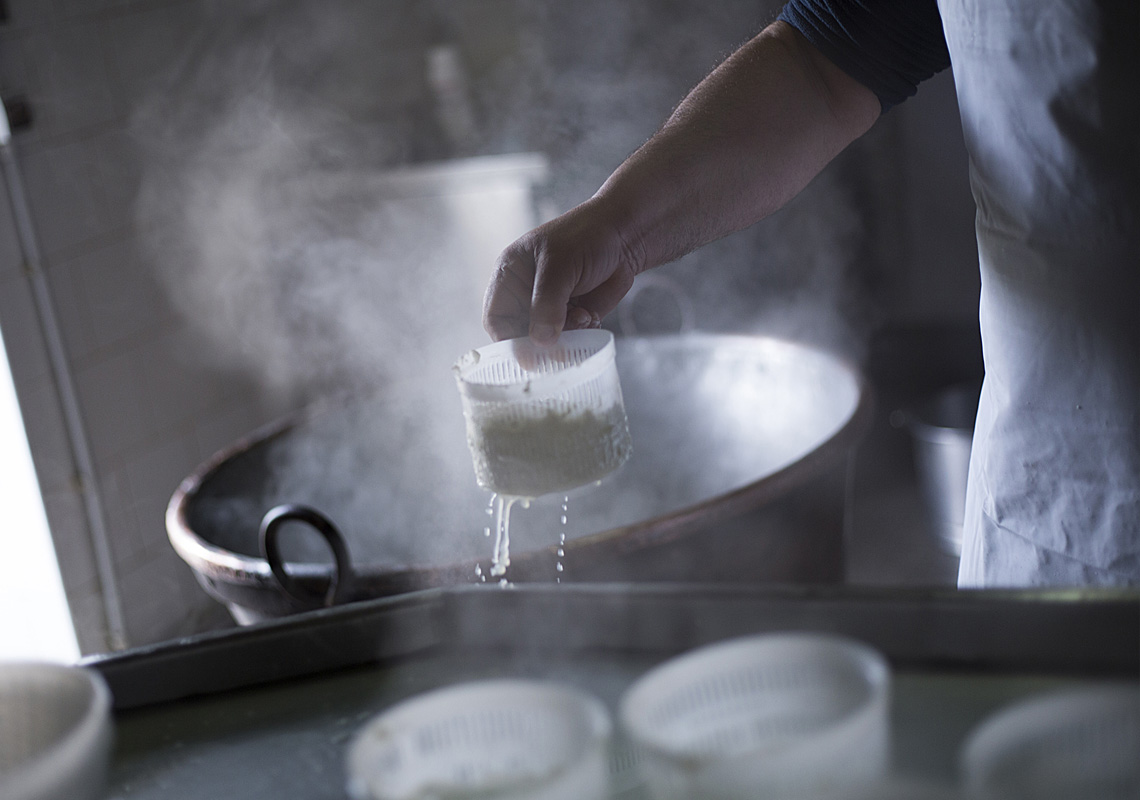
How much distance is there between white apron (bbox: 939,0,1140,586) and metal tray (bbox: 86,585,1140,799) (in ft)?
1.51

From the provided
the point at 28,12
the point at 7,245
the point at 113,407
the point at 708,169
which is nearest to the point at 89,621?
the point at 113,407

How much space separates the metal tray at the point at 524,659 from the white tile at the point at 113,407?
186 centimetres

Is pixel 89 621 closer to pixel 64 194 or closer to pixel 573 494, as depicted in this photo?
pixel 64 194

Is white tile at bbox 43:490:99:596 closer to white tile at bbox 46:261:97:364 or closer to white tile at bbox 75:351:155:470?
white tile at bbox 75:351:155:470

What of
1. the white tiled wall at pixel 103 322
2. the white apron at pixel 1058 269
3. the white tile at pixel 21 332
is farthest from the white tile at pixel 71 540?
the white apron at pixel 1058 269

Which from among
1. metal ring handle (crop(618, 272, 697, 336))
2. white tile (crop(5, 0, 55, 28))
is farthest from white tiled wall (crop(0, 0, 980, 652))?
metal ring handle (crop(618, 272, 697, 336))

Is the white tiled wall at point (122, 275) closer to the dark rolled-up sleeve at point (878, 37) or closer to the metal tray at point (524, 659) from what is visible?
the dark rolled-up sleeve at point (878, 37)

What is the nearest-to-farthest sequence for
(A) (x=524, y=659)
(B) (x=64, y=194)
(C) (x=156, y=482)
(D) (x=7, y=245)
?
1. (A) (x=524, y=659)
2. (D) (x=7, y=245)
3. (B) (x=64, y=194)
4. (C) (x=156, y=482)

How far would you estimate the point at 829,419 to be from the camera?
1.63 meters

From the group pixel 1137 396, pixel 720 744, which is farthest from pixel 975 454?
pixel 720 744

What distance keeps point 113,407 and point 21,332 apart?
11.2 inches

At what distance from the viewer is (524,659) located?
2.01 feet

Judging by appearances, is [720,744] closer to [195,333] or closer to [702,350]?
[702,350]

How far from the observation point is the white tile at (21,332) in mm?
2174
